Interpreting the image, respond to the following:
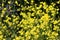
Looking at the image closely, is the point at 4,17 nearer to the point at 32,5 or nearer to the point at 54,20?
the point at 32,5

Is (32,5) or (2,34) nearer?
(2,34)

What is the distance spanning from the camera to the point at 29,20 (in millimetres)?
4605

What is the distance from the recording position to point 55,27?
15.2 feet

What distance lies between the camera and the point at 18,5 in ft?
16.4

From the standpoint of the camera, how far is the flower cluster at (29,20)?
4.52 metres

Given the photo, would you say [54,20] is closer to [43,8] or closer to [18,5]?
[43,8]

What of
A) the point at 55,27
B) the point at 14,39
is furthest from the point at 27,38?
the point at 55,27

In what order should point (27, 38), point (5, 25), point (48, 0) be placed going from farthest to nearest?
point (48, 0), point (5, 25), point (27, 38)

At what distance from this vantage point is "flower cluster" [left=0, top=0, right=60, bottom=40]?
4.52 meters

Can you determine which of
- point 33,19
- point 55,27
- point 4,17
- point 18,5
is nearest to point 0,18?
point 4,17

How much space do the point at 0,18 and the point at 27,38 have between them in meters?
0.87

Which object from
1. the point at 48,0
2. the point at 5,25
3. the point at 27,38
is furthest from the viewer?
the point at 48,0

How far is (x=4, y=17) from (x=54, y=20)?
100 centimetres

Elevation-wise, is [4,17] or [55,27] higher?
[4,17]
